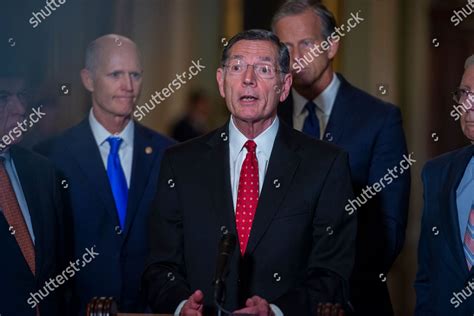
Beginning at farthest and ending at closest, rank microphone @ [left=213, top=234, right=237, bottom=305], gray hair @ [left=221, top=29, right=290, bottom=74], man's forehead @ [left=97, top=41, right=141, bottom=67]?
man's forehead @ [left=97, top=41, right=141, bottom=67] < gray hair @ [left=221, top=29, right=290, bottom=74] < microphone @ [left=213, top=234, right=237, bottom=305]

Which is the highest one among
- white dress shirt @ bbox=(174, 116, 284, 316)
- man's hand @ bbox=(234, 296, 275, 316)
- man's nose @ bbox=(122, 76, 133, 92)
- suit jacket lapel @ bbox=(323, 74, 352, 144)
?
man's nose @ bbox=(122, 76, 133, 92)

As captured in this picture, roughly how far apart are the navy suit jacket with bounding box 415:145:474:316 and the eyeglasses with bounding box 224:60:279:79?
0.82 m

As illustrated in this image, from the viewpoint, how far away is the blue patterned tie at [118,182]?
177 inches

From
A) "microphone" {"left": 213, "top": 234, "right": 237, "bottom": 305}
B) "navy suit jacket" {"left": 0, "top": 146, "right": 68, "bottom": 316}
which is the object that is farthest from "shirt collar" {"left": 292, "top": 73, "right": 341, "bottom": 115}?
"microphone" {"left": 213, "top": 234, "right": 237, "bottom": 305}

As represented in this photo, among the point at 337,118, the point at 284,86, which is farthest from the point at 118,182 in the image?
the point at 284,86

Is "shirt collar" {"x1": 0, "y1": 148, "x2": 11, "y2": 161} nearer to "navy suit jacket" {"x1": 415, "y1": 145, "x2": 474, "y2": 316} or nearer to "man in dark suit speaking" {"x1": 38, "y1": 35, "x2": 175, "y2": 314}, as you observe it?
"man in dark suit speaking" {"x1": 38, "y1": 35, "x2": 175, "y2": 314}

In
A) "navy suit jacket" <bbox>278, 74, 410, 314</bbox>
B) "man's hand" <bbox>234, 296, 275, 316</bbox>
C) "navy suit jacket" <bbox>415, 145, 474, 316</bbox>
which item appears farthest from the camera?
"navy suit jacket" <bbox>278, 74, 410, 314</bbox>

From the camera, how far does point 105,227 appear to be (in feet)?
14.7

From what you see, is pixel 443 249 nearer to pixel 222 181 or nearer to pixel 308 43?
pixel 222 181

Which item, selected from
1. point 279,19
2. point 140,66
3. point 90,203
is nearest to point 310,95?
point 279,19

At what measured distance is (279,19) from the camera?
445cm

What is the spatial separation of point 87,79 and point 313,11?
3.41ft

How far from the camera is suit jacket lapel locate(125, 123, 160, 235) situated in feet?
14.7

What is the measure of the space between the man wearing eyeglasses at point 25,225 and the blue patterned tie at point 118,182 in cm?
25
